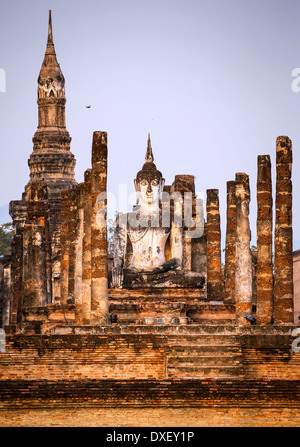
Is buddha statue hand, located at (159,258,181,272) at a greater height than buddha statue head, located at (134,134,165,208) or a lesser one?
lesser

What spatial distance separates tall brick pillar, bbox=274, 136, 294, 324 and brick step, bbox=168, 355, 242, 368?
326 cm

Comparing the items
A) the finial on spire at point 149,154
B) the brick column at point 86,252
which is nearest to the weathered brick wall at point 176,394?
the brick column at point 86,252

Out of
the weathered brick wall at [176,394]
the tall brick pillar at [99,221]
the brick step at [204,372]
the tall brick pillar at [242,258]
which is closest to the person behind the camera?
the weathered brick wall at [176,394]

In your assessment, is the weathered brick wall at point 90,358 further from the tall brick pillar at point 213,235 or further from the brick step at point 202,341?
the tall brick pillar at point 213,235

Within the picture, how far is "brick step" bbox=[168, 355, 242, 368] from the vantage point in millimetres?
19297

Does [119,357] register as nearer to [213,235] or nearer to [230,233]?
[230,233]

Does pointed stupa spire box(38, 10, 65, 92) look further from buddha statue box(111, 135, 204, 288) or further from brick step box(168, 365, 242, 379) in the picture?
brick step box(168, 365, 242, 379)

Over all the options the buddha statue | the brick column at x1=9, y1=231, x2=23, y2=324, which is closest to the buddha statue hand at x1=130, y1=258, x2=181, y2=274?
the buddha statue

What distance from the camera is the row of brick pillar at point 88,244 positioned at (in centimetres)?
2241

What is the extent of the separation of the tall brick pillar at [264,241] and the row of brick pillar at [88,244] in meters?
2.72

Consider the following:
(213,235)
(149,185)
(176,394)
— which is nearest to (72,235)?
(149,185)

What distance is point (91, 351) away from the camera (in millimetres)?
19703

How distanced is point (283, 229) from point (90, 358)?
462cm
